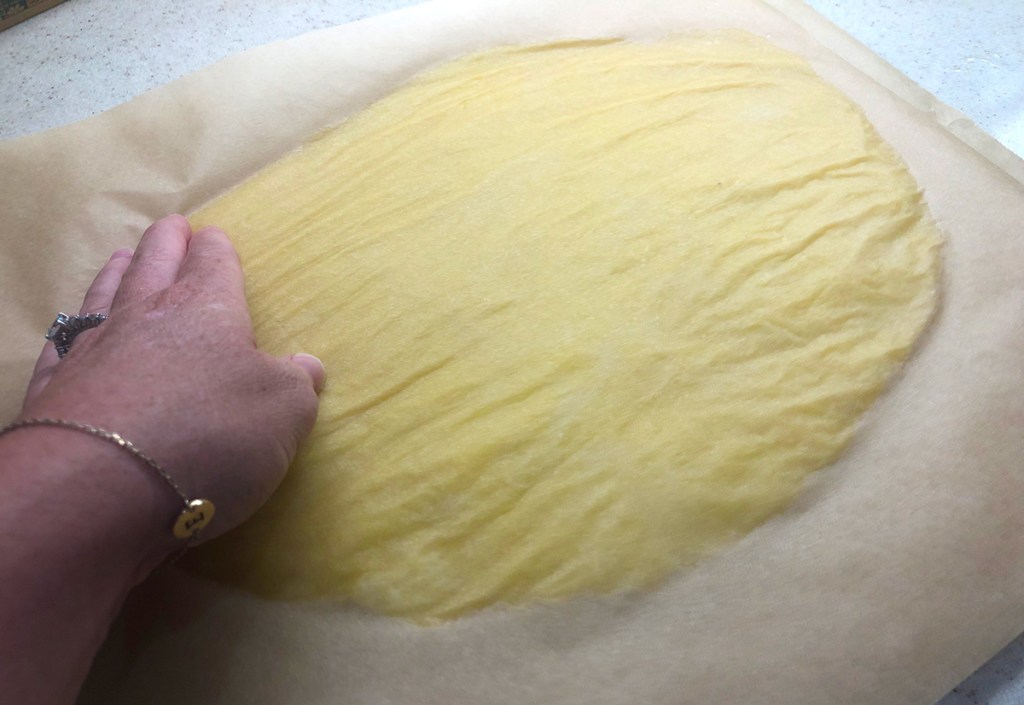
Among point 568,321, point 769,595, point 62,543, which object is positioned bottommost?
point 769,595

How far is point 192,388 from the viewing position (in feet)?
2.16

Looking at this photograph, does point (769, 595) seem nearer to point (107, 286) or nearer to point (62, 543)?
point (62, 543)

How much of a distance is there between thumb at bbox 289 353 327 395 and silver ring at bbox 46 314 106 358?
196mm

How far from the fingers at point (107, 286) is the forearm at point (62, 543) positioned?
0.27 meters

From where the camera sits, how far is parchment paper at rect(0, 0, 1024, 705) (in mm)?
734

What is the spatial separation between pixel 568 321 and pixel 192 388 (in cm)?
37

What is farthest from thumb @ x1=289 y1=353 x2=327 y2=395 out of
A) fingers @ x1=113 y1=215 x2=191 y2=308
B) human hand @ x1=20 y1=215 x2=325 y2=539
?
fingers @ x1=113 y1=215 x2=191 y2=308

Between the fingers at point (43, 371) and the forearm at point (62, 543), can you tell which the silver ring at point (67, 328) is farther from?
the forearm at point (62, 543)

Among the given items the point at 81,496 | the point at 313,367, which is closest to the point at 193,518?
the point at 81,496

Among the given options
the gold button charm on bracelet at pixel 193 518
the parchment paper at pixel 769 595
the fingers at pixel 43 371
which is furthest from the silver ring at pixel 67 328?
the gold button charm on bracelet at pixel 193 518

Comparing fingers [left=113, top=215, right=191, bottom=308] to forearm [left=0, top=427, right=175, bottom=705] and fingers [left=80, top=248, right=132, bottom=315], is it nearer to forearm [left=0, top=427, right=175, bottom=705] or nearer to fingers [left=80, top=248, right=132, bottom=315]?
fingers [left=80, top=248, right=132, bottom=315]

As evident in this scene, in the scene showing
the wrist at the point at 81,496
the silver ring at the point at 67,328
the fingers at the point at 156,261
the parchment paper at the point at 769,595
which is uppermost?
the fingers at the point at 156,261

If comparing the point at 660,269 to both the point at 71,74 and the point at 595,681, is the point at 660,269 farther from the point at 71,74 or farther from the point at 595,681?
the point at 71,74

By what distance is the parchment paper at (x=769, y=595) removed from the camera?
73cm
